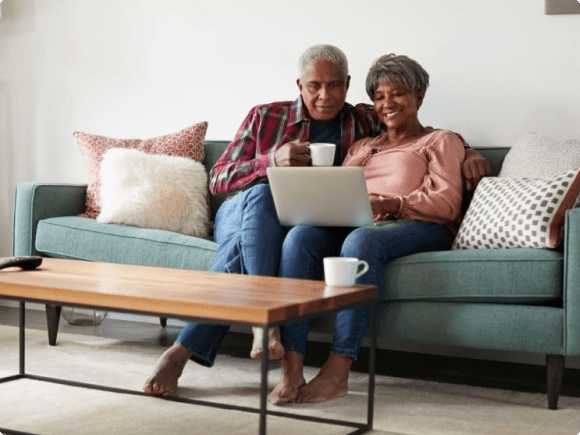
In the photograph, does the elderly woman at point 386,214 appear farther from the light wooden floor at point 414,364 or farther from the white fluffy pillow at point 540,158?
the light wooden floor at point 414,364

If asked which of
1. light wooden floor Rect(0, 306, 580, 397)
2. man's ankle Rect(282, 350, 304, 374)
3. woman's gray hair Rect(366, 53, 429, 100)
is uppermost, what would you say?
woman's gray hair Rect(366, 53, 429, 100)

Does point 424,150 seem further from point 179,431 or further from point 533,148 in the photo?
point 179,431

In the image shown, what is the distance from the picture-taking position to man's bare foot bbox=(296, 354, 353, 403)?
100 inches

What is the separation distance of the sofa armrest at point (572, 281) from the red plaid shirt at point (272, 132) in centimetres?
102

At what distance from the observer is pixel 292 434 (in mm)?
2250

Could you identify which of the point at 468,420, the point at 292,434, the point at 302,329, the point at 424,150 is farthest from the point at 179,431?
the point at 424,150

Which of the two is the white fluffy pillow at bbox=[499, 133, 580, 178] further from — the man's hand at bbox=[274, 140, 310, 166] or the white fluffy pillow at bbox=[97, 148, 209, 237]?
the white fluffy pillow at bbox=[97, 148, 209, 237]

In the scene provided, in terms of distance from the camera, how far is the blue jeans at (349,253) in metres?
2.60

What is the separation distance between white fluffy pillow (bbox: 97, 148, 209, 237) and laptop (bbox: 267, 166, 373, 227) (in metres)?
0.78

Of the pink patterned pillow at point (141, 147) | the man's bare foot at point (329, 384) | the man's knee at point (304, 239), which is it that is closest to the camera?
the man's bare foot at point (329, 384)

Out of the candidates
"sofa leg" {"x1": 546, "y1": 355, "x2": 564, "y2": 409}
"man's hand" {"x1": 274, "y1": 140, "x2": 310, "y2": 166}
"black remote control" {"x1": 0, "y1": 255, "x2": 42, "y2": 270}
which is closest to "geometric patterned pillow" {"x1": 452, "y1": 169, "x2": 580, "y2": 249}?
"sofa leg" {"x1": 546, "y1": 355, "x2": 564, "y2": 409}

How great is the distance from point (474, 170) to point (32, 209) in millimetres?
1745

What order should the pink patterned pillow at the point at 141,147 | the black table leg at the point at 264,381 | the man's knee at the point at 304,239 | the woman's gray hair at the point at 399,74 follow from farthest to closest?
the pink patterned pillow at the point at 141,147, the woman's gray hair at the point at 399,74, the man's knee at the point at 304,239, the black table leg at the point at 264,381

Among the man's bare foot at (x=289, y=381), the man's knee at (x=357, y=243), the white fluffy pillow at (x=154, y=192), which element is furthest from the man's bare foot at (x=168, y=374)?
the white fluffy pillow at (x=154, y=192)
